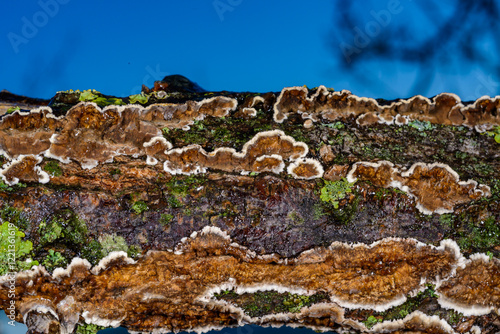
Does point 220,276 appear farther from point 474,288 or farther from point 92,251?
point 474,288

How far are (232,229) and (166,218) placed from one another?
2.01 feet

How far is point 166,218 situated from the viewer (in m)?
3.14

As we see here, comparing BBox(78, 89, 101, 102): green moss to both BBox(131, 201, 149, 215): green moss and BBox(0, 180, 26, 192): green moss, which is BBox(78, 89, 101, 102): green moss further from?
BBox(131, 201, 149, 215): green moss

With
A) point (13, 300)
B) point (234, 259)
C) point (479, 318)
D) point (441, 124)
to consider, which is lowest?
point (13, 300)

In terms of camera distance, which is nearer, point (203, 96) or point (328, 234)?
point (328, 234)

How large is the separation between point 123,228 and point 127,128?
98 cm

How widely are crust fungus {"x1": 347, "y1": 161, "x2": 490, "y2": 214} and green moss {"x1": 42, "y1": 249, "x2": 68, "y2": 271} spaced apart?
2704 millimetres

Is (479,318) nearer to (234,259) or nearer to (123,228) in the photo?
(234,259)

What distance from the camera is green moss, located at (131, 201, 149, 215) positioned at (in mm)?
3146

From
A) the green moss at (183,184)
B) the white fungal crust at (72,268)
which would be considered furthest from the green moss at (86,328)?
the green moss at (183,184)

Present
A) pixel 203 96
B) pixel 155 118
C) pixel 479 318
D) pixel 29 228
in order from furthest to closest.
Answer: pixel 203 96 → pixel 155 118 → pixel 479 318 → pixel 29 228

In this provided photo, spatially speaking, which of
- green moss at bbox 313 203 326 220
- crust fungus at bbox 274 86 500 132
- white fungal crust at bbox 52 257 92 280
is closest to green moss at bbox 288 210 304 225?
green moss at bbox 313 203 326 220

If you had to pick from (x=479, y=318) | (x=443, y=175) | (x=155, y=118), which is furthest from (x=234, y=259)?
(x=479, y=318)

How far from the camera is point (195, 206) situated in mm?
3176
